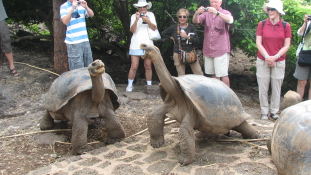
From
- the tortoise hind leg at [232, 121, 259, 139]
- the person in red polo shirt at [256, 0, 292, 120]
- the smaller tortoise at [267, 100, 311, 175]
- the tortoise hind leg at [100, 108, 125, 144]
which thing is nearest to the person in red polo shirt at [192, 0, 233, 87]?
the person in red polo shirt at [256, 0, 292, 120]

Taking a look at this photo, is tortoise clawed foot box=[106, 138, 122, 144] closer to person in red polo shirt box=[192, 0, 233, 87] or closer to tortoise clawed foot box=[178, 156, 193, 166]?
tortoise clawed foot box=[178, 156, 193, 166]

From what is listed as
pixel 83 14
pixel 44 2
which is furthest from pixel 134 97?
pixel 44 2

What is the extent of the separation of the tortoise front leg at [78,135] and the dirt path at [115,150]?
15cm

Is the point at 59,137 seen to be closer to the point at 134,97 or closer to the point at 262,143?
the point at 134,97

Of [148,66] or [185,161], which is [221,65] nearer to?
[148,66]

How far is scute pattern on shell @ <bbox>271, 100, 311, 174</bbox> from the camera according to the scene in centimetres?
180

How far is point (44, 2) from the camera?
855 centimetres

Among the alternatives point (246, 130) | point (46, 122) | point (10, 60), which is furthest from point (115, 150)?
point (10, 60)

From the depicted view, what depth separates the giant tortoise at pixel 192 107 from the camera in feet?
10.7

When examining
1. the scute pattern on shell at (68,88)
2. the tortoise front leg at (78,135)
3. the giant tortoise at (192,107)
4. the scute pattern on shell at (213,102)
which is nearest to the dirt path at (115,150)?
the tortoise front leg at (78,135)

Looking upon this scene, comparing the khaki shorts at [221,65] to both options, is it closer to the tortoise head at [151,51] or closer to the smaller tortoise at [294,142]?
the tortoise head at [151,51]

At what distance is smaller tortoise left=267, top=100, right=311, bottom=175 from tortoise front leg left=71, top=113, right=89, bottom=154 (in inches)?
96.6

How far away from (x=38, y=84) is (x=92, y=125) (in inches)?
86.0

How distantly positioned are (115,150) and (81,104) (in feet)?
2.46
